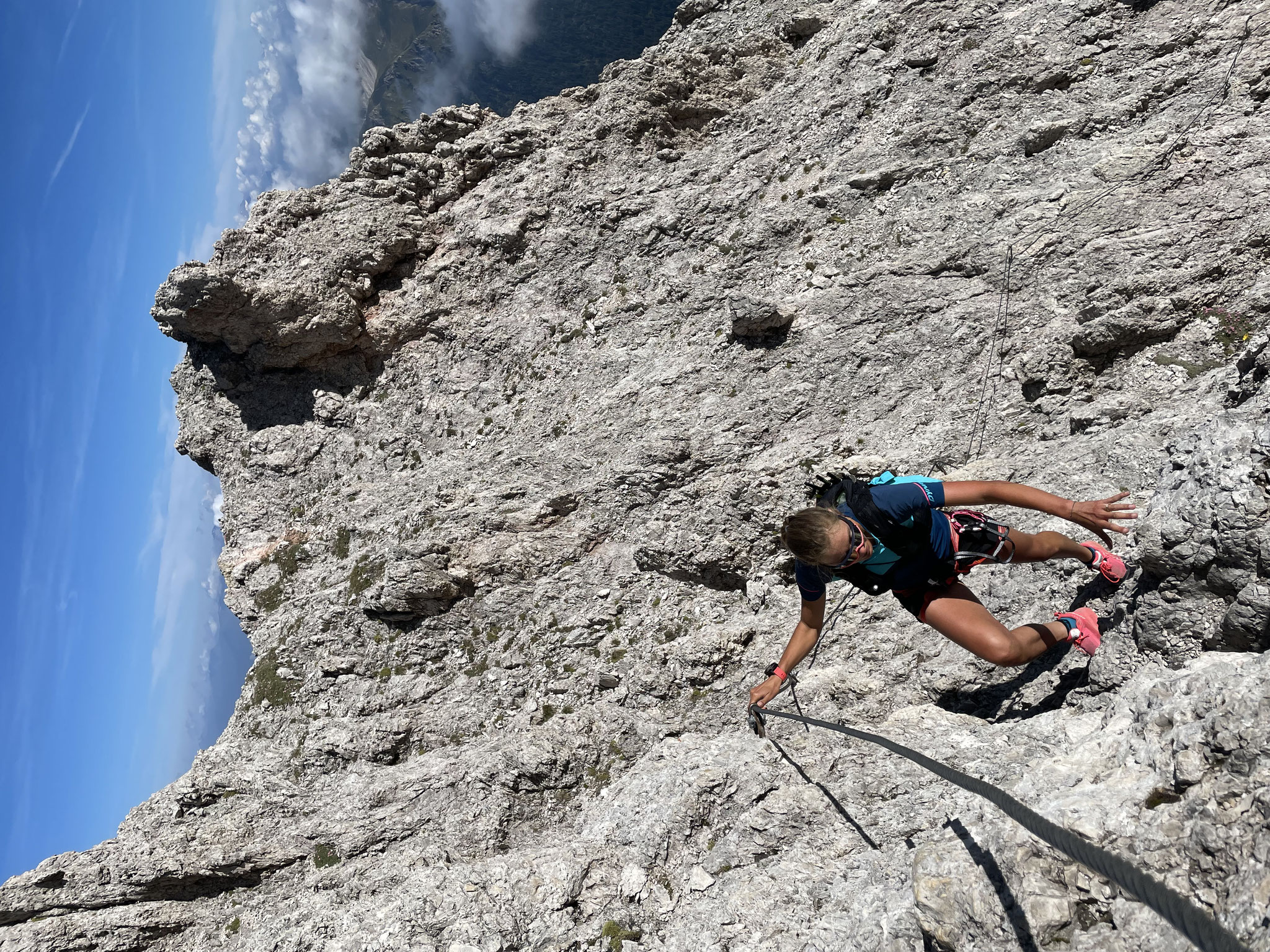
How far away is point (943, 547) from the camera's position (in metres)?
8.06

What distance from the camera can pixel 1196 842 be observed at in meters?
4.76

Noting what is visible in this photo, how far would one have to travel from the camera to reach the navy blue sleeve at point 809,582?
28.1 ft

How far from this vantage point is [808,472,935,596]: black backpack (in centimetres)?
780

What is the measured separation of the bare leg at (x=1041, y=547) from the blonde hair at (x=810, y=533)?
2.63 metres

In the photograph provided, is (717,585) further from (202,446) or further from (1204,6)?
(202,446)

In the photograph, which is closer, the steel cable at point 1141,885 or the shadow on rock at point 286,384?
the steel cable at point 1141,885

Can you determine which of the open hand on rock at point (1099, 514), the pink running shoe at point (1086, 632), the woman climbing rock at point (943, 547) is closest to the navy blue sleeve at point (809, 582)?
the woman climbing rock at point (943, 547)

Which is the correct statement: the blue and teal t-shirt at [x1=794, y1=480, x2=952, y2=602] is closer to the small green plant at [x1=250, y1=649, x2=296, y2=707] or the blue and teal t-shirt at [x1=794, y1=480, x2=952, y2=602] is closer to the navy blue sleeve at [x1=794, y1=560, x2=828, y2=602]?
the navy blue sleeve at [x1=794, y1=560, x2=828, y2=602]

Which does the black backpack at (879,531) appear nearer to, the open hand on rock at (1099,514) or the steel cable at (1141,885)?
the open hand on rock at (1099,514)

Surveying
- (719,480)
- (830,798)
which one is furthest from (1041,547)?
(719,480)

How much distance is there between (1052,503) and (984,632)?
1577 mm

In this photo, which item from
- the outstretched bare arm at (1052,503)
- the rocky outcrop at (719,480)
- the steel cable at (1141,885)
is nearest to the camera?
the steel cable at (1141,885)

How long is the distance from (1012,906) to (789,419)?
15.9 meters

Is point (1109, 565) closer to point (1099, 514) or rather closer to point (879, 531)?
point (1099, 514)
